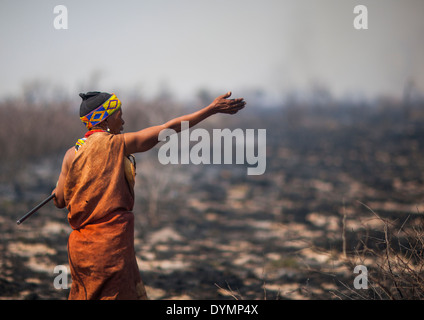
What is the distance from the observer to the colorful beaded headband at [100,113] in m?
2.19

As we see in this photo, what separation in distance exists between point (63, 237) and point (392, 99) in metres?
34.7

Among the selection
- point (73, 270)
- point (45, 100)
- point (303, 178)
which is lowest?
point (303, 178)

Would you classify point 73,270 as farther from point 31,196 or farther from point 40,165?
point 40,165

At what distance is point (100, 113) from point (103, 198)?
51 centimetres

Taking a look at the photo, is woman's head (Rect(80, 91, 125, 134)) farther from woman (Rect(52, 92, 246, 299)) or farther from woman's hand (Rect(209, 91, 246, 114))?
woman's hand (Rect(209, 91, 246, 114))

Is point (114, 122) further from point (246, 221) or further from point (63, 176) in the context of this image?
point (246, 221)

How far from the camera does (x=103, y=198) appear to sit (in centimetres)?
215

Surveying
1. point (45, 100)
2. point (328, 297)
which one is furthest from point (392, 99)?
point (328, 297)

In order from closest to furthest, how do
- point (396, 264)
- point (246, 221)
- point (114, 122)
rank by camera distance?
point (114, 122)
point (396, 264)
point (246, 221)

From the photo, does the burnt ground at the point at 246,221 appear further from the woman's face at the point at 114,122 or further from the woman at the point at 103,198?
the woman's face at the point at 114,122

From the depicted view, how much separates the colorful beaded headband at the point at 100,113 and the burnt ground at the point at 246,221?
1464 millimetres

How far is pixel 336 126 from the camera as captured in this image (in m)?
21.6

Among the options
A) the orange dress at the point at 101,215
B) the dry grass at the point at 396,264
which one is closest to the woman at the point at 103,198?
the orange dress at the point at 101,215

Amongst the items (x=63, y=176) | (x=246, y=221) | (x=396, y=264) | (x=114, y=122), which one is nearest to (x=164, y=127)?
(x=114, y=122)
